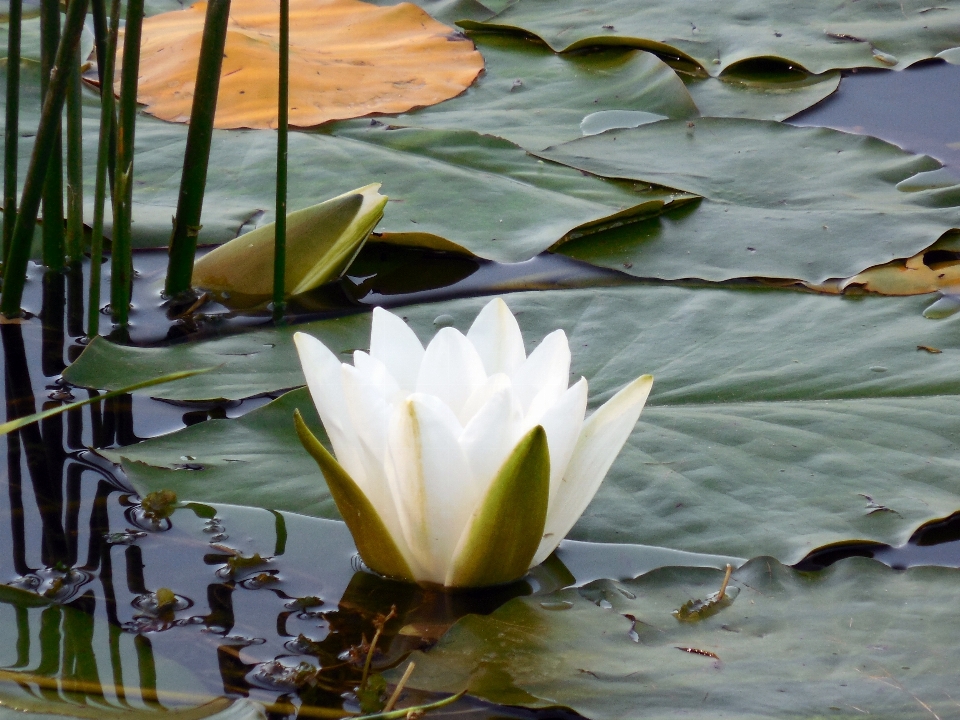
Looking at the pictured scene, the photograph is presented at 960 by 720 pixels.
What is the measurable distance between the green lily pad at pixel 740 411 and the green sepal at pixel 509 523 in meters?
0.13

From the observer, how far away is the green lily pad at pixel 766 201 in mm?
1597

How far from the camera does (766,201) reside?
1762 millimetres

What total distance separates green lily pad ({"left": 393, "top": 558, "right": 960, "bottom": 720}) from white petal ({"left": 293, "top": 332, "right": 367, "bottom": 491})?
0.63 ft

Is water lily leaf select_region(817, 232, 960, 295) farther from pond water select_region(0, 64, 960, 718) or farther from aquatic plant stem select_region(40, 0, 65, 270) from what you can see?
aquatic plant stem select_region(40, 0, 65, 270)

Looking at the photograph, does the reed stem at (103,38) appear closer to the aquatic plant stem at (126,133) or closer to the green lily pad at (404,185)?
the aquatic plant stem at (126,133)

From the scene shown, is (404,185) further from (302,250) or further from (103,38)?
(103,38)

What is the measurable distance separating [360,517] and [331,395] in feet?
0.39

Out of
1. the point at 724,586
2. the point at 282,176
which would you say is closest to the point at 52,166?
the point at 282,176

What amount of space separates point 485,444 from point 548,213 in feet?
2.82

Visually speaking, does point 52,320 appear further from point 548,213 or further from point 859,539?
point 859,539

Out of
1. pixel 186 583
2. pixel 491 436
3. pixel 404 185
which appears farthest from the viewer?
pixel 404 185

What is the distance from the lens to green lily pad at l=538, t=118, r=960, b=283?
1597 millimetres

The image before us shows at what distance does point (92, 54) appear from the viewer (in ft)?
7.91

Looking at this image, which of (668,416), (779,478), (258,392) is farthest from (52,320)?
(779,478)
